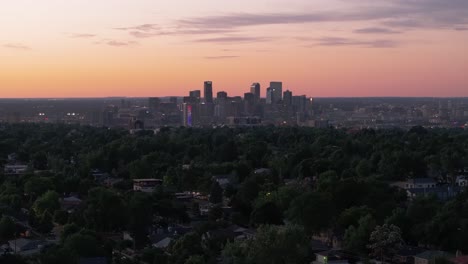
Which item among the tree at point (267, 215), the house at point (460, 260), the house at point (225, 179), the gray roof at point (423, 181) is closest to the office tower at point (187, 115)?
the house at point (225, 179)

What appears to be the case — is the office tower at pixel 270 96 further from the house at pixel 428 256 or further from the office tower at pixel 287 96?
the house at pixel 428 256

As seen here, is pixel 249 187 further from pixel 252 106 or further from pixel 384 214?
pixel 252 106

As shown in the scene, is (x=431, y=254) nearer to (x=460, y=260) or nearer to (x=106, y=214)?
(x=460, y=260)

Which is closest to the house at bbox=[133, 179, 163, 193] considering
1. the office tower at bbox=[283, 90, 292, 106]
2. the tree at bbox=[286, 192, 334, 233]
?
the tree at bbox=[286, 192, 334, 233]

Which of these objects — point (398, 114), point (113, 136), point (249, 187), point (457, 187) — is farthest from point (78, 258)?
point (398, 114)

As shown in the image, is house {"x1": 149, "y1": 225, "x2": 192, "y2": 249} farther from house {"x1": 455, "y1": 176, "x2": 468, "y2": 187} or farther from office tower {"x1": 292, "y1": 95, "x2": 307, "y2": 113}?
office tower {"x1": 292, "y1": 95, "x2": 307, "y2": 113}
